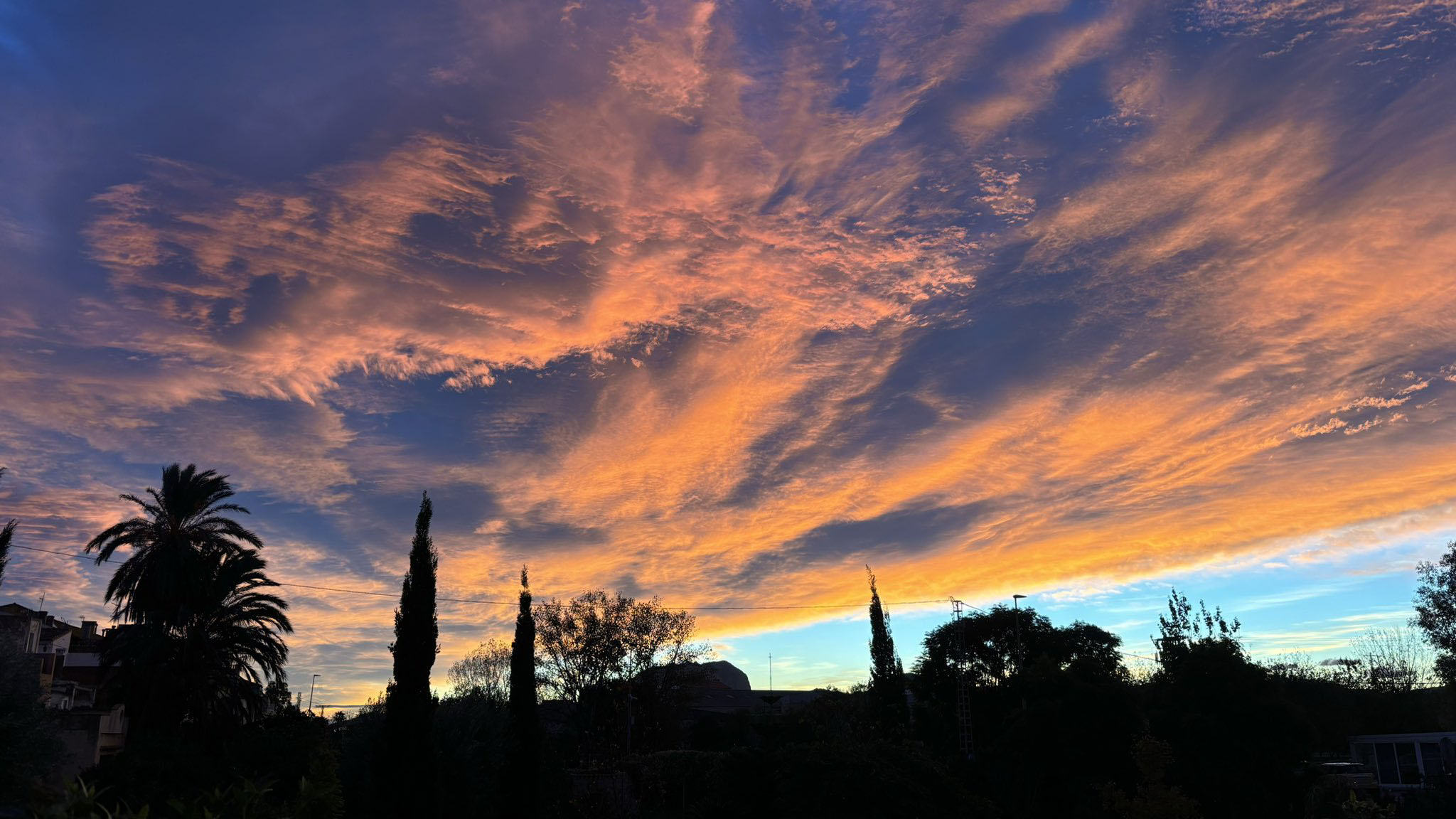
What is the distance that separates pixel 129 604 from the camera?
120 ft

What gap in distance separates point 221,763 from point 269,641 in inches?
251

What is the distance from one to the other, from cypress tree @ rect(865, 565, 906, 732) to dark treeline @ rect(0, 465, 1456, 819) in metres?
0.36

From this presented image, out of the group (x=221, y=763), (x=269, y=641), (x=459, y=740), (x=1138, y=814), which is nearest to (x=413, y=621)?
(x=459, y=740)

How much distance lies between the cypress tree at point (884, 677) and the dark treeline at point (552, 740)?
36 cm

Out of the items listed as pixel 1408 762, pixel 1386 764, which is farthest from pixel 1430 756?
pixel 1386 764

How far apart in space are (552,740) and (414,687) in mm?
14885

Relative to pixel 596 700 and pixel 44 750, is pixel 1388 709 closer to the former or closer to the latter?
pixel 596 700

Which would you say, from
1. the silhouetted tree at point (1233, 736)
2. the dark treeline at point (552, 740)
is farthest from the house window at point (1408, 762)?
the silhouetted tree at point (1233, 736)

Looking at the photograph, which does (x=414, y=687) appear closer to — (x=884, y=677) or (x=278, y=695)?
(x=278, y=695)

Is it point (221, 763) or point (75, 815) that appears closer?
point (75, 815)

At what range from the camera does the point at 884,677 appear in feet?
198

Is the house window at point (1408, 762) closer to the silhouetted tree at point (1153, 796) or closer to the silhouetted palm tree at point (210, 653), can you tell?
the silhouetted tree at point (1153, 796)

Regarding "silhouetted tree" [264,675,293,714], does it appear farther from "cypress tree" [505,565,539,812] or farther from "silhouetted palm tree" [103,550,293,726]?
"cypress tree" [505,565,539,812]

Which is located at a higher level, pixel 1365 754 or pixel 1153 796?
pixel 1153 796
